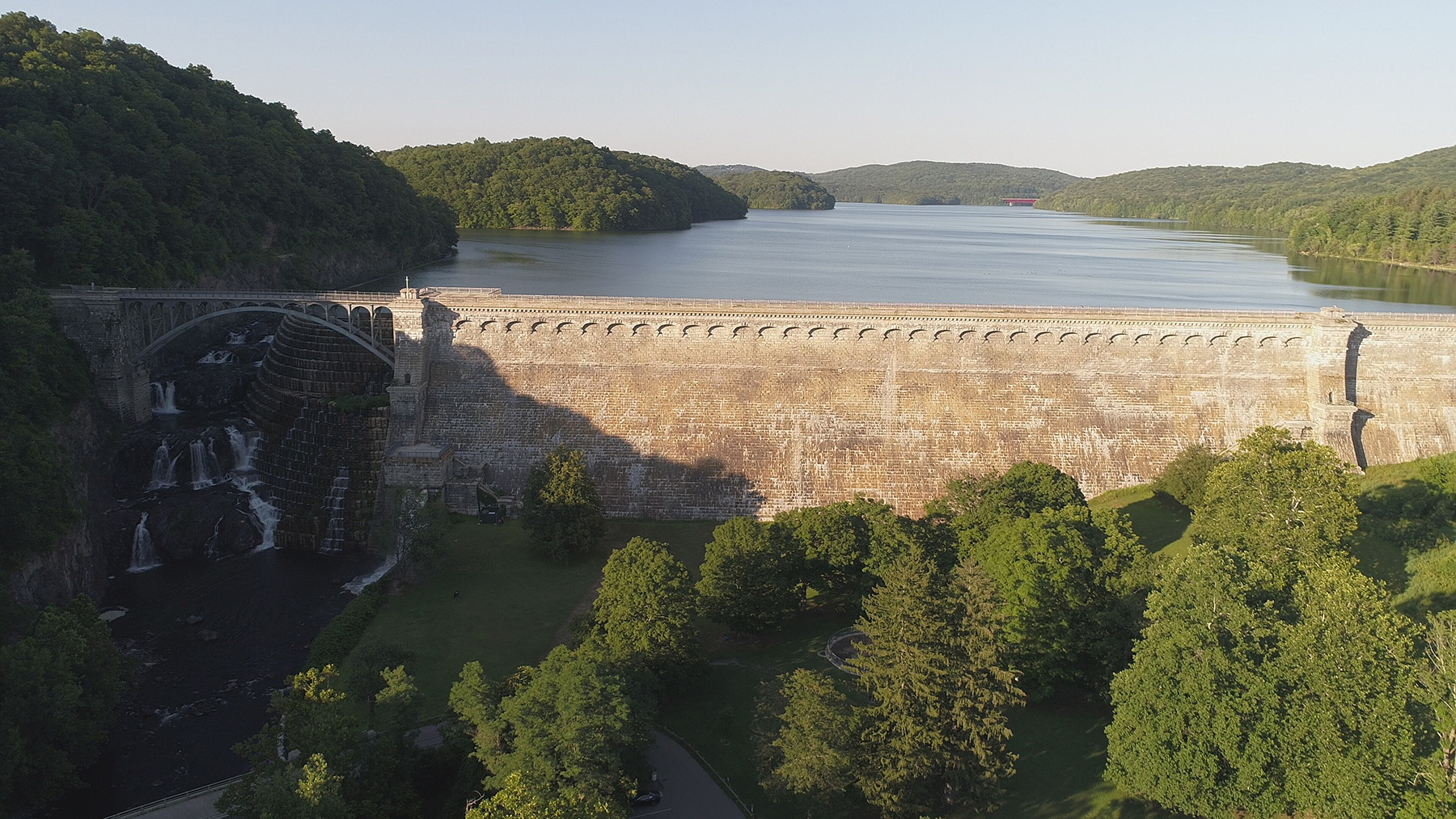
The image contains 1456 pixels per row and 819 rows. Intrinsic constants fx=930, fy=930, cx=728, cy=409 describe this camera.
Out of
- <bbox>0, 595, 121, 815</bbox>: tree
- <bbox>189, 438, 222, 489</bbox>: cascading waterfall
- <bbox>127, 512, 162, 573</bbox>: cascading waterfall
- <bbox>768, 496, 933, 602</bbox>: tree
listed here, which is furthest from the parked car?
<bbox>189, 438, 222, 489</bbox>: cascading waterfall

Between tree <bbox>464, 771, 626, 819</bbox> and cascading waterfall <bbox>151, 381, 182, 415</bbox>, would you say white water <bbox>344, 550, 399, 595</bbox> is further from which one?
tree <bbox>464, 771, 626, 819</bbox>

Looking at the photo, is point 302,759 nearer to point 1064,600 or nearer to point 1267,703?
point 1064,600

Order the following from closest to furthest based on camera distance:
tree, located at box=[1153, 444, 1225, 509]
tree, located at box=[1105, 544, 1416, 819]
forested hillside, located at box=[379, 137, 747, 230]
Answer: tree, located at box=[1105, 544, 1416, 819] < tree, located at box=[1153, 444, 1225, 509] < forested hillside, located at box=[379, 137, 747, 230]

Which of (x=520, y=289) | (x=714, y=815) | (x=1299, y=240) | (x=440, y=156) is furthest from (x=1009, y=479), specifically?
(x=440, y=156)

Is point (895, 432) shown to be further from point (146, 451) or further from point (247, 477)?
point (146, 451)

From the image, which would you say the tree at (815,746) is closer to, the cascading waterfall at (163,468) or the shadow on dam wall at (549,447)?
the shadow on dam wall at (549,447)

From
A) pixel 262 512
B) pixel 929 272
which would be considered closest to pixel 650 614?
pixel 262 512

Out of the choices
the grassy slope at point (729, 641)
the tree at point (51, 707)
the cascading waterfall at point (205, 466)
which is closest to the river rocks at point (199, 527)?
the cascading waterfall at point (205, 466)

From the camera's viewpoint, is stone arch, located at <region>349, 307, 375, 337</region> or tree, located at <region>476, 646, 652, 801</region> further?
A: stone arch, located at <region>349, 307, 375, 337</region>
